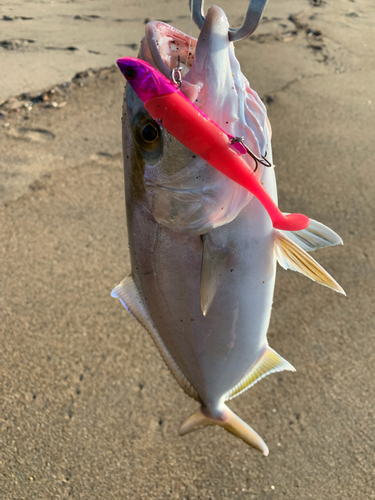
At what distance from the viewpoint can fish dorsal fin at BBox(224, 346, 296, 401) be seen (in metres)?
1.56

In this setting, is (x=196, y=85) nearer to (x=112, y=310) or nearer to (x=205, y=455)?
(x=205, y=455)

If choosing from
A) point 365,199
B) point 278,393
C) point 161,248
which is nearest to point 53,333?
point 278,393

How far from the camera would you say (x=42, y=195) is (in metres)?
3.44

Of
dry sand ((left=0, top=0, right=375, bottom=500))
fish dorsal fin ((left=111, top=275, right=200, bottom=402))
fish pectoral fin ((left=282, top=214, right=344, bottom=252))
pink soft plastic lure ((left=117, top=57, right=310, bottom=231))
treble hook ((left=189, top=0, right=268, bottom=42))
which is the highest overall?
treble hook ((left=189, top=0, right=268, bottom=42))

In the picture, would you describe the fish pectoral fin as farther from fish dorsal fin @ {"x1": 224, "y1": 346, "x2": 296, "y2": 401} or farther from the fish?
fish dorsal fin @ {"x1": 224, "y1": 346, "x2": 296, "y2": 401}

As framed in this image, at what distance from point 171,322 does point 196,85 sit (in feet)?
2.53

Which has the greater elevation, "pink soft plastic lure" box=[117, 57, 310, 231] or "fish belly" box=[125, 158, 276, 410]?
"pink soft plastic lure" box=[117, 57, 310, 231]

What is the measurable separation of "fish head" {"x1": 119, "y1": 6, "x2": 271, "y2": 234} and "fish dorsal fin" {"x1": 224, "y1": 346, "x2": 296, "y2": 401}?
72cm

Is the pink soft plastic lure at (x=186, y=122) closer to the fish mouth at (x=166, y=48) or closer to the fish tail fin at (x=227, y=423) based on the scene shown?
the fish mouth at (x=166, y=48)

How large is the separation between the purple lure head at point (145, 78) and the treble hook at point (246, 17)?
0.52 feet

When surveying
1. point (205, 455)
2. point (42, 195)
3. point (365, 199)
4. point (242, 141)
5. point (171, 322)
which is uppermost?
point (242, 141)

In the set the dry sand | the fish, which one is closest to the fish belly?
the fish

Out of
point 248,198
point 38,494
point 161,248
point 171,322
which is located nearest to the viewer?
point 248,198

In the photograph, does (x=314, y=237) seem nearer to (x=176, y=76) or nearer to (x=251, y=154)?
(x=251, y=154)
